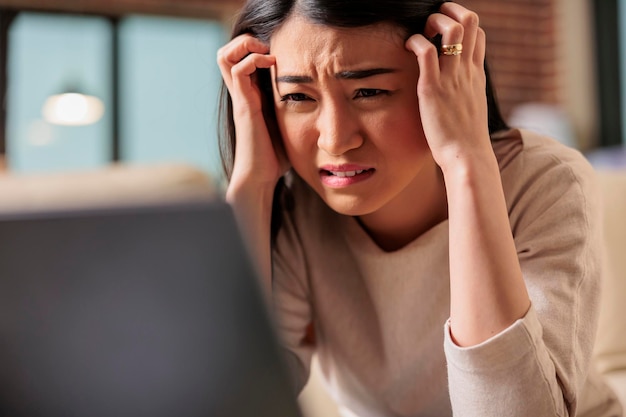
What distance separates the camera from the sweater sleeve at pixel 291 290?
3.72 ft

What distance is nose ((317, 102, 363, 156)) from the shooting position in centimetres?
90

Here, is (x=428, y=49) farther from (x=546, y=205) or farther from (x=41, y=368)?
(x=41, y=368)

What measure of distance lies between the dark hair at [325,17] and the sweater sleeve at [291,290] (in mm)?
168

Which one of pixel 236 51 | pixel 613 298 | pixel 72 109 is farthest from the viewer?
pixel 72 109

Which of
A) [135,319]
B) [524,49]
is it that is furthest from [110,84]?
[135,319]

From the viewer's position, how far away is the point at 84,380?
0.37m

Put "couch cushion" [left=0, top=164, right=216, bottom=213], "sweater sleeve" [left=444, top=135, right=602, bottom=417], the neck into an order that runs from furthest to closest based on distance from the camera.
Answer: "couch cushion" [left=0, top=164, right=216, bottom=213], the neck, "sweater sleeve" [left=444, top=135, right=602, bottom=417]

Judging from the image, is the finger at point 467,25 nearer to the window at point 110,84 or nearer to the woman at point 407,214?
the woman at point 407,214

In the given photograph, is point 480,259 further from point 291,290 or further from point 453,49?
point 291,290

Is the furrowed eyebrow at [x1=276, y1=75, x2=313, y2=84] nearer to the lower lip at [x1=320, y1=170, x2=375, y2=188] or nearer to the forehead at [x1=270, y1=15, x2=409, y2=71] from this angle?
the forehead at [x1=270, y1=15, x2=409, y2=71]

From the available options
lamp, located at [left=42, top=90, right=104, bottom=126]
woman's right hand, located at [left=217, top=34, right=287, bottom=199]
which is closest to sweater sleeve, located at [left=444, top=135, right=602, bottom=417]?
woman's right hand, located at [left=217, top=34, right=287, bottom=199]

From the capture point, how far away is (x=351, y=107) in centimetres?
91

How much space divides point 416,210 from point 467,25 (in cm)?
31

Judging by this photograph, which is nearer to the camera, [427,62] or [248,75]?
[427,62]
